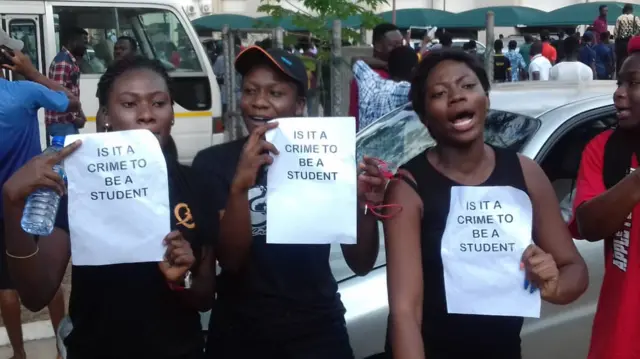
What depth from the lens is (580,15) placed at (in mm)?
21297

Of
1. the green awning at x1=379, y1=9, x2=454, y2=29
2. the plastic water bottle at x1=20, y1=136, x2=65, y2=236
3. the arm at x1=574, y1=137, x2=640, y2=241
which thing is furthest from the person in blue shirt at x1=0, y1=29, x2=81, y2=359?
the green awning at x1=379, y1=9, x2=454, y2=29

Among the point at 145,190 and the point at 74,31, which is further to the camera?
the point at 74,31

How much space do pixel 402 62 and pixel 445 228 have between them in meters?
4.98

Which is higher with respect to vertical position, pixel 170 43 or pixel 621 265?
pixel 170 43

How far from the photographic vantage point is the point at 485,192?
2.45 m

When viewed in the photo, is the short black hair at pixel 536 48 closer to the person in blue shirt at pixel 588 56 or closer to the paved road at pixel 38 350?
the person in blue shirt at pixel 588 56

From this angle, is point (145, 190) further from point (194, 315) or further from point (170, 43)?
point (170, 43)

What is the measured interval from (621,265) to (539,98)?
6.04 ft

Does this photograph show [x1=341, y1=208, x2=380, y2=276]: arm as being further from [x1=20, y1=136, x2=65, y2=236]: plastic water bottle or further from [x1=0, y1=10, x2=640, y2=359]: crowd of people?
[x1=20, y1=136, x2=65, y2=236]: plastic water bottle

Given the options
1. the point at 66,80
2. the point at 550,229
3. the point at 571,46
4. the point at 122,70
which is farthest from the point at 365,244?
the point at 571,46

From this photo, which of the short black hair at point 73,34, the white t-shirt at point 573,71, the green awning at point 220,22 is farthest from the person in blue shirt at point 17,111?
the green awning at point 220,22

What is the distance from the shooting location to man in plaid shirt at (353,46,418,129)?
6.73 meters

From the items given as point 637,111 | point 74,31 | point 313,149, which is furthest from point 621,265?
point 74,31

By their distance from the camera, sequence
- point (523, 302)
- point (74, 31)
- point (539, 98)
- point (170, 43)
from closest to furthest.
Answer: point (523, 302)
point (539, 98)
point (74, 31)
point (170, 43)
